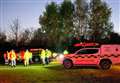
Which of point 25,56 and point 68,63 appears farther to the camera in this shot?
point 25,56

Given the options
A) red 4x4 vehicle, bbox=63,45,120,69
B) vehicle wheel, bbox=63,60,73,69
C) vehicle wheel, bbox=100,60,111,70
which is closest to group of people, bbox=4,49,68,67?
vehicle wheel, bbox=63,60,73,69

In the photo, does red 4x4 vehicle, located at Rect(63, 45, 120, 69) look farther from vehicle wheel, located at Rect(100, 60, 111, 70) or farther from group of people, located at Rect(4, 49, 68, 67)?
group of people, located at Rect(4, 49, 68, 67)

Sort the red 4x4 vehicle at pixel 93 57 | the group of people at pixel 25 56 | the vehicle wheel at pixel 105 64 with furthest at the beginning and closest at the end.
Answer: the group of people at pixel 25 56 < the red 4x4 vehicle at pixel 93 57 < the vehicle wheel at pixel 105 64

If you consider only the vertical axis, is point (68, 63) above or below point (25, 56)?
below

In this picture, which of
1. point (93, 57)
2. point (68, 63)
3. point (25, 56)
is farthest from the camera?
point (25, 56)

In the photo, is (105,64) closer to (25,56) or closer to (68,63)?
(68,63)

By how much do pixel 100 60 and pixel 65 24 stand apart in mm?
34426

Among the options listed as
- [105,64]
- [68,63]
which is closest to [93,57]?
[105,64]

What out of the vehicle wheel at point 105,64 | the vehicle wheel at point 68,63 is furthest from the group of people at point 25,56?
the vehicle wheel at point 105,64

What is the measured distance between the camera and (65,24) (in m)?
66.4

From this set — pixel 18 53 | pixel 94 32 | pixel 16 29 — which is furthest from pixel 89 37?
pixel 18 53

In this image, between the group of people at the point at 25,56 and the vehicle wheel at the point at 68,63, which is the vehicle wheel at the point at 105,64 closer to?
the vehicle wheel at the point at 68,63

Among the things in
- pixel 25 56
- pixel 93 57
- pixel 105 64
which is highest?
pixel 25 56

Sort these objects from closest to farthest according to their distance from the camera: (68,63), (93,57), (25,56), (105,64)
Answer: (105,64) < (93,57) < (68,63) < (25,56)
